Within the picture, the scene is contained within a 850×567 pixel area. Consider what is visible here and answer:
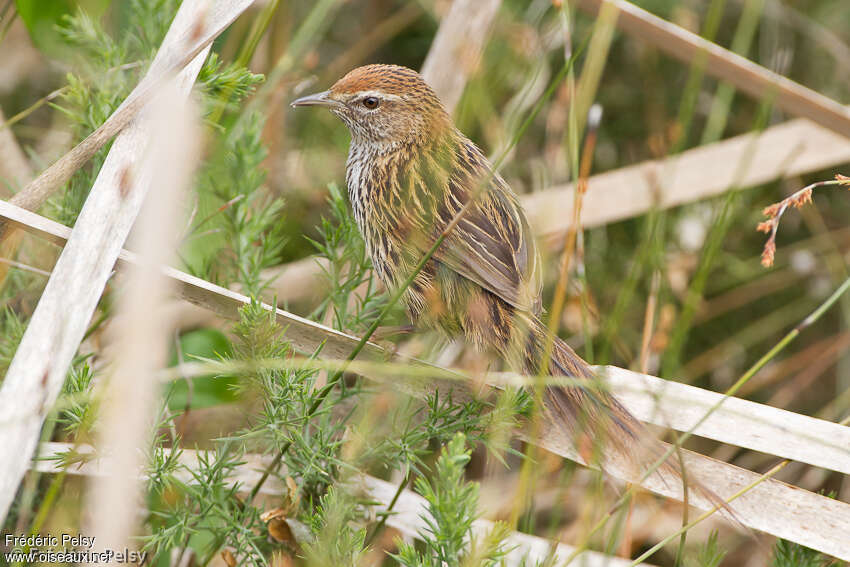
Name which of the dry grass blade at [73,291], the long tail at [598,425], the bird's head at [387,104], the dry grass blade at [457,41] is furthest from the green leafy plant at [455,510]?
the dry grass blade at [457,41]

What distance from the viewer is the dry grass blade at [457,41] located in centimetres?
367

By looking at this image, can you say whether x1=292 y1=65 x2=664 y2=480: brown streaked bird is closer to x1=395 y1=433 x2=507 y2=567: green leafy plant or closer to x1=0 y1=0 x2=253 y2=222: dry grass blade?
x1=395 y1=433 x2=507 y2=567: green leafy plant

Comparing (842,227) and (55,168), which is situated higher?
(842,227)

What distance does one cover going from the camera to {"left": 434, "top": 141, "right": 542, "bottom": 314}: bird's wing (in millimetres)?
2771

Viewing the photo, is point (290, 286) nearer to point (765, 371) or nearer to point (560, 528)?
point (560, 528)

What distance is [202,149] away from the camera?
3086 millimetres

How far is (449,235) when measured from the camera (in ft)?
9.29

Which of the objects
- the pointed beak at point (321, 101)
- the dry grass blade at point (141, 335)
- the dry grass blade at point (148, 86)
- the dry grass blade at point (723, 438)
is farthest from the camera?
the pointed beak at point (321, 101)

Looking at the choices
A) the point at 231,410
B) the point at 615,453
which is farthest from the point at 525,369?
the point at 231,410

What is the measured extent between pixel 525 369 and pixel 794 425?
76 centimetres

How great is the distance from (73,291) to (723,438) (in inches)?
68.5

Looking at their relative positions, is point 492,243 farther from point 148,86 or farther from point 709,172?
point 709,172

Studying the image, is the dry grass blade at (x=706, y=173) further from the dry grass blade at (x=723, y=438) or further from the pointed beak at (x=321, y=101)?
the dry grass blade at (x=723, y=438)

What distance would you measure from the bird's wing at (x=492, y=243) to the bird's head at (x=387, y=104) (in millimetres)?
185
